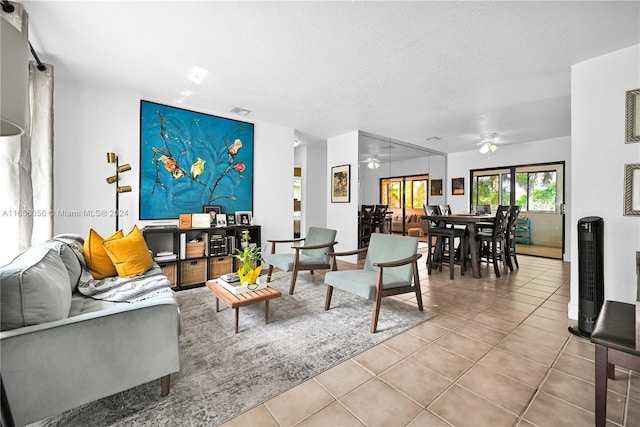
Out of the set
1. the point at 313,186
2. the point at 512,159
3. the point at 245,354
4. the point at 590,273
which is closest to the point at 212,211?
the point at 245,354

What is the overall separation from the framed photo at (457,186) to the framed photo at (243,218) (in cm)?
564

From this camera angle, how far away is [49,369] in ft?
4.42

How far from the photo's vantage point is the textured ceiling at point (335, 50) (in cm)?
212

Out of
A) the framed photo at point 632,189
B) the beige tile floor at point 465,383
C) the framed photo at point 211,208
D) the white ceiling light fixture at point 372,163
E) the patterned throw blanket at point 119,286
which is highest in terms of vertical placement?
the white ceiling light fixture at point 372,163

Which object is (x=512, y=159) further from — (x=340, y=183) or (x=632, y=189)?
(x=632, y=189)

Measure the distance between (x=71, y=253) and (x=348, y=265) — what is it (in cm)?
407

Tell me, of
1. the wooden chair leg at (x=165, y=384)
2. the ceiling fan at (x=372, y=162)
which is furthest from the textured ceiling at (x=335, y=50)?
the wooden chair leg at (x=165, y=384)

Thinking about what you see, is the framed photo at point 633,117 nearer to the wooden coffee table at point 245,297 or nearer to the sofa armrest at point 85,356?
the wooden coffee table at point 245,297

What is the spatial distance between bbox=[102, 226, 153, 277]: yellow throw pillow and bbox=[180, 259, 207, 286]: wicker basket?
1.03 meters

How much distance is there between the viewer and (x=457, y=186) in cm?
758

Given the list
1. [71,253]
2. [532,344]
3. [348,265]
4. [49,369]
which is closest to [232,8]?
[71,253]

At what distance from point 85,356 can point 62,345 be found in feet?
0.38

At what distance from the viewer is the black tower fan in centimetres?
246

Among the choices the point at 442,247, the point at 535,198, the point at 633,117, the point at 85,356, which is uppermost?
the point at 633,117
